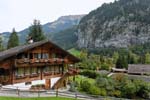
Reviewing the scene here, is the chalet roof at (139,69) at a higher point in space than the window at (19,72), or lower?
lower

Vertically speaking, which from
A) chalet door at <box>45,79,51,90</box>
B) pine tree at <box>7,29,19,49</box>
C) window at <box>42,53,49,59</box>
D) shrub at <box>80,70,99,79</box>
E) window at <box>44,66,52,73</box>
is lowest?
chalet door at <box>45,79,51,90</box>

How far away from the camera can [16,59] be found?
142ft

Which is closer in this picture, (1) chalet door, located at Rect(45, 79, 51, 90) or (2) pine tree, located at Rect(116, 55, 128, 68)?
(1) chalet door, located at Rect(45, 79, 51, 90)

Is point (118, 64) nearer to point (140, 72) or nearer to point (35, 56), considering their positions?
point (140, 72)

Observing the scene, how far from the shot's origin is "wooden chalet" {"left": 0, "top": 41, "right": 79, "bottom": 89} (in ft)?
142

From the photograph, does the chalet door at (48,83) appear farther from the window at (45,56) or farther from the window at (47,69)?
the window at (45,56)

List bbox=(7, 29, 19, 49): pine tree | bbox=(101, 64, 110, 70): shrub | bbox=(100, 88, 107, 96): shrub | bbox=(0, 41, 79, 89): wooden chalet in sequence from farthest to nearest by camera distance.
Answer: bbox=(101, 64, 110, 70): shrub, bbox=(7, 29, 19, 49): pine tree, bbox=(100, 88, 107, 96): shrub, bbox=(0, 41, 79, 89): wooden chalet

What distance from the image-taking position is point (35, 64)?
152 feet

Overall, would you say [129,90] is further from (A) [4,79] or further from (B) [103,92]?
(A) [4,79]

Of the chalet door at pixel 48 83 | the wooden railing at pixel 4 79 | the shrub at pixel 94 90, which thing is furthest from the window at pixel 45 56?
the shrub at pixel 94 90

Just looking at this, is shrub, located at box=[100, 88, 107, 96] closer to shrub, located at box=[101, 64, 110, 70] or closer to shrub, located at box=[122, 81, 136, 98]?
shrub, located at box=[122, 81, 136, 98]

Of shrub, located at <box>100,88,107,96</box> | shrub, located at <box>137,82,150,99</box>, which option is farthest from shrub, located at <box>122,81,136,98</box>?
shrub, located at <box>100,88,107,96</box>

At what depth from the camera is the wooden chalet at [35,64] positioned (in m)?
43.3

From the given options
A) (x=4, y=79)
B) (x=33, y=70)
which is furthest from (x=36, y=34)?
(x=4, y=79)
